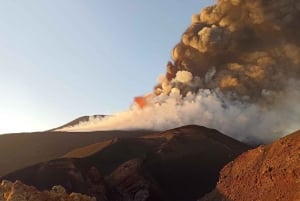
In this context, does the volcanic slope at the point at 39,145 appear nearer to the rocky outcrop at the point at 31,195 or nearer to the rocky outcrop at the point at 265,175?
the rocky outcrop at the point at 265,175

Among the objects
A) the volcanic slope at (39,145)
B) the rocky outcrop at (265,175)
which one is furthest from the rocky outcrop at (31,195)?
the volcanic slope at (39,145)

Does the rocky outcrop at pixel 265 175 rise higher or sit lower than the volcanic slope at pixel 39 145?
lower

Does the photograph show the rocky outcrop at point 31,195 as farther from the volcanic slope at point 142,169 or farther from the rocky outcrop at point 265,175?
the volcanic slope at point 142,169

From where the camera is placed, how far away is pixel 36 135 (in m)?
123

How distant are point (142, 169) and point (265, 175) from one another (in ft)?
83.9

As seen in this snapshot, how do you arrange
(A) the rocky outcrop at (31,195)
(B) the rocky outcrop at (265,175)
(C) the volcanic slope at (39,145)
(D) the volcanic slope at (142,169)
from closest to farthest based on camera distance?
1. (A) the rocky outcrop at (31,195)
2. (B) the rocky outcrop at (265,175)
3. (D) the volcanic slope at (142,169)
4. (C) the volcanic slope at (39,145)

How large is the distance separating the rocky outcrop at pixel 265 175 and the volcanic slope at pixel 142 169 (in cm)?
1259

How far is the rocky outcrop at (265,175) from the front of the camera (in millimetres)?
45906

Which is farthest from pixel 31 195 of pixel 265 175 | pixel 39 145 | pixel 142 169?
pixel 39 145

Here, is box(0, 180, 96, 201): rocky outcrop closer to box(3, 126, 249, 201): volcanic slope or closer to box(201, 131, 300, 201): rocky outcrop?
box(201, 131, 300, 201): rocky outcrop

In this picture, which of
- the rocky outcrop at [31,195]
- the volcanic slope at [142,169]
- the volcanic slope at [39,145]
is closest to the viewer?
the rocky outcrop at [31,195]

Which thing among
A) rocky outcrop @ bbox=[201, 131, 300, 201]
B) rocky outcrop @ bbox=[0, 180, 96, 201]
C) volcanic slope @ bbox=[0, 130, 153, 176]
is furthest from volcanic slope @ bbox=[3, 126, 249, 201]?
rocky outcrop @ bbox=[0, 180, 96, 201]

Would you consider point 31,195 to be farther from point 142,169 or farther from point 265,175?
point 142,169

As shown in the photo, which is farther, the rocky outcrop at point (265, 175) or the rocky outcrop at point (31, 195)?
the rocky outcrop at point (265, 175)
